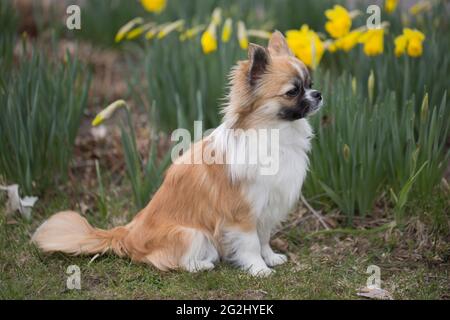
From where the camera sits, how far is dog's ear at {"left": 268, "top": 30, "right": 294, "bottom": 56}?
329 centimetres

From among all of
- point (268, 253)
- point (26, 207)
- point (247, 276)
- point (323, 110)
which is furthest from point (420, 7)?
point (26, 207)

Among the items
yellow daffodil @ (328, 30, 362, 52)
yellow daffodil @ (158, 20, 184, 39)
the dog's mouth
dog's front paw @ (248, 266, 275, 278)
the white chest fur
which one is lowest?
dog's front paw @ (248, 266, 275, 278)

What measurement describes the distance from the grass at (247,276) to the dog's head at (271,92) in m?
0.87

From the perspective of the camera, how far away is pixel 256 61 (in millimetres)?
3018

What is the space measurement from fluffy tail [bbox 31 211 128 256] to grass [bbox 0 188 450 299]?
0.08m

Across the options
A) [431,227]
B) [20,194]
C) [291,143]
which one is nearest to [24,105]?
[20,194]

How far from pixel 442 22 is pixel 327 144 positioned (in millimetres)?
1832

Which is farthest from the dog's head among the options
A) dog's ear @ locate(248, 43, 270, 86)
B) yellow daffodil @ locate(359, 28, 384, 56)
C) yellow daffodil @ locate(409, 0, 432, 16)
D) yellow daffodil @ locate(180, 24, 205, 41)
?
yellow daffodil @ locate(409, 0, 432, 16)

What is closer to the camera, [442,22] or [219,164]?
[219,164]

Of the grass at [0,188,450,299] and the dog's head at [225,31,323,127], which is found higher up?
the dog's head at [225,31,323,127]

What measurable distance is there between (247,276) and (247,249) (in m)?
0.15

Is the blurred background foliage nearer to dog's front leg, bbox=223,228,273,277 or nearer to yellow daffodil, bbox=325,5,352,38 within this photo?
yellow daffodil, bbox=325,5,352,38

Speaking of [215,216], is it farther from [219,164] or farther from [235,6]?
[235,6]

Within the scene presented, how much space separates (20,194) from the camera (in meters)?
4.06
